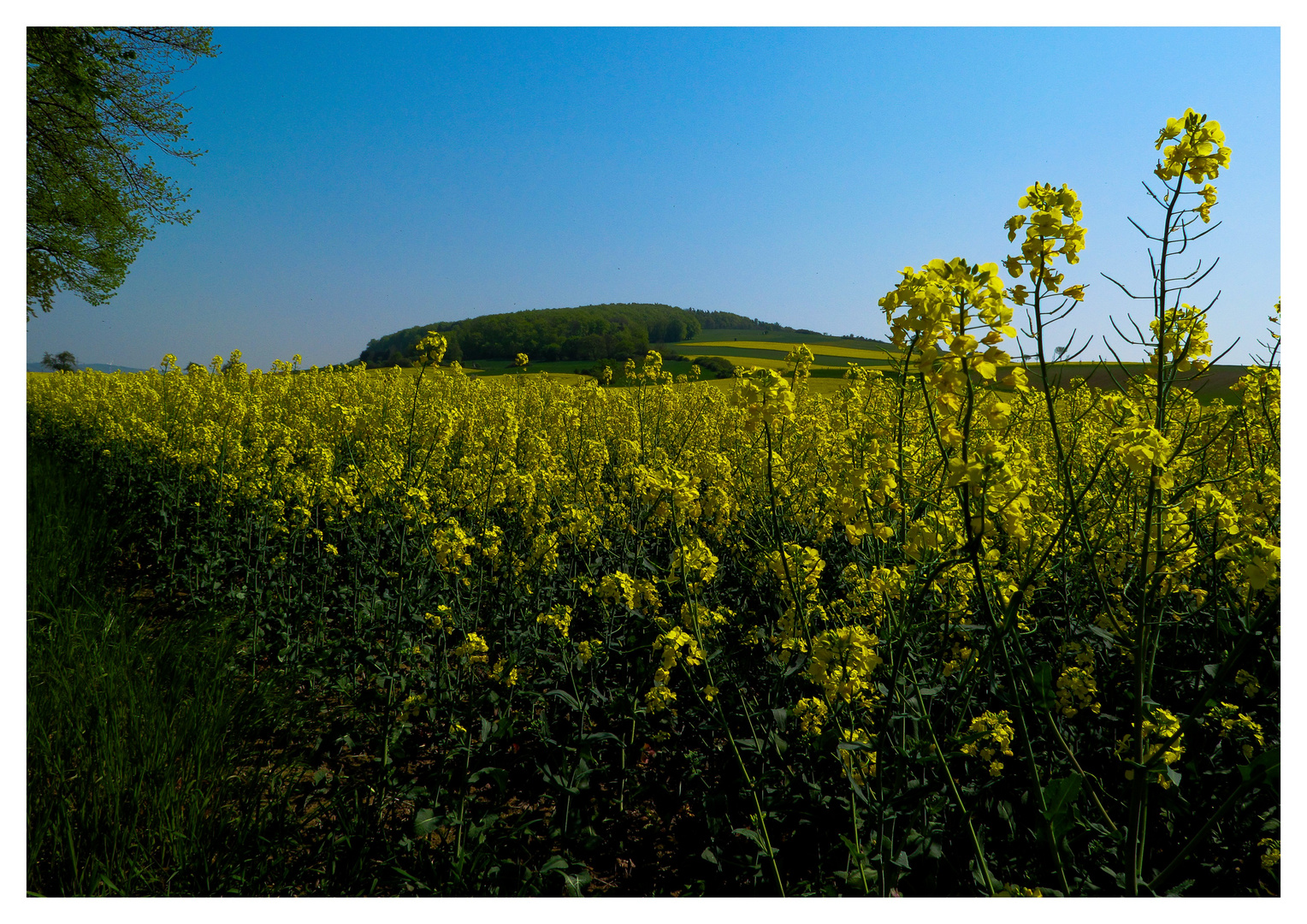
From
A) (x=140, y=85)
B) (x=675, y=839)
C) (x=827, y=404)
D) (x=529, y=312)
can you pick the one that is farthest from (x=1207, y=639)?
(x=529, y=312)

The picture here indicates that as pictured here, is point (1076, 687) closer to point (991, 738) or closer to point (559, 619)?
point (991, 738)

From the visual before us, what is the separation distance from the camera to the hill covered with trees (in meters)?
12.0

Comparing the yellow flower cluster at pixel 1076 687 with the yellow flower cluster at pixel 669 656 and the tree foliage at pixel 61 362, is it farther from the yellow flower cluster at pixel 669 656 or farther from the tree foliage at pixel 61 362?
the tree foliage at pixel 61 362

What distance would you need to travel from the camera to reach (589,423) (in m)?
8.90

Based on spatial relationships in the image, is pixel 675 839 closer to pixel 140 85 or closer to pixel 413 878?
pixel 413 878

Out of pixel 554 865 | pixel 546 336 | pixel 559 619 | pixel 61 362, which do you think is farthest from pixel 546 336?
pixel 61 362

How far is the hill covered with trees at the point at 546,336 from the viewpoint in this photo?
12.0m

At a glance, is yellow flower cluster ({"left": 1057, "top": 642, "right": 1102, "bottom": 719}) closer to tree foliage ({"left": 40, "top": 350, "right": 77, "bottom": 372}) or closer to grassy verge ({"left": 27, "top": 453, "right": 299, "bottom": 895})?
grassy verge ({"left": 27, "top": 453, "right": 299, "bottom": 895})

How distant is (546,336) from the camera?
46.1 ft

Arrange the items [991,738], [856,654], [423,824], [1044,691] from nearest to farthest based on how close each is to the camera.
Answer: [856,654]
[1044,691]
[991,738]
[423,824]

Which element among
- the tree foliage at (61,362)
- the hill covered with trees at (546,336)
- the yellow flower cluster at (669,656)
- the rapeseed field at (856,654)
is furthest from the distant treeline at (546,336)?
the tree foliage at (61,362)

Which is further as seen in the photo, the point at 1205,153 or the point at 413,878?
the point at 413,878

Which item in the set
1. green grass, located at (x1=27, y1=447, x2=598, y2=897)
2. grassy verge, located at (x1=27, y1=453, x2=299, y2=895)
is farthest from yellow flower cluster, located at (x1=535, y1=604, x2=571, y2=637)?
grassy verge, located at (x1=27, y1=453, x2=299, y2=895)

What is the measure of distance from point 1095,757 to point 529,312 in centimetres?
1460
